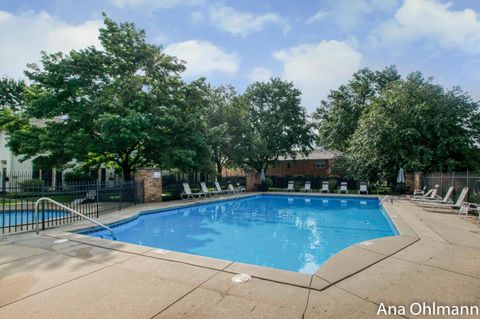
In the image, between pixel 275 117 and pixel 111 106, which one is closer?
pixel 111 106

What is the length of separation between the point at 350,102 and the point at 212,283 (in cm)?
2687

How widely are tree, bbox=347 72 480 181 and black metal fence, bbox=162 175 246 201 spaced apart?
1273 centimetres

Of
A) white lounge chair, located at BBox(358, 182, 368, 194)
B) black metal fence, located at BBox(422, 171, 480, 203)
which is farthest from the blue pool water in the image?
white lounge chair, located at BBox(358, 182, 368, 194)

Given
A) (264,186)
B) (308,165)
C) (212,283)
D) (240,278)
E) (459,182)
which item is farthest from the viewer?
(308,165)

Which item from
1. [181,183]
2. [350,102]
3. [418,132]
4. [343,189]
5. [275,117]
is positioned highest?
[350,102]

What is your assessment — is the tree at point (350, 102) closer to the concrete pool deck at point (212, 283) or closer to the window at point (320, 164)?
the window at point (320, 164)

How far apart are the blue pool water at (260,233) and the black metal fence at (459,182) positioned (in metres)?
3.40

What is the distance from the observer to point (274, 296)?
124 inches

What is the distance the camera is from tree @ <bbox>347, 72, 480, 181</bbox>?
17375 millimetres

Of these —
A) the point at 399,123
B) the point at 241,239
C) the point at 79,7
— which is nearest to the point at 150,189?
the point at 241,239

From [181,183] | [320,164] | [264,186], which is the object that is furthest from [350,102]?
[181,183]

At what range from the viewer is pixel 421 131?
17859 millimetres

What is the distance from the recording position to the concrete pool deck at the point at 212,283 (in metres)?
2.87

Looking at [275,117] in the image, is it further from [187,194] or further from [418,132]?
[187,194]
